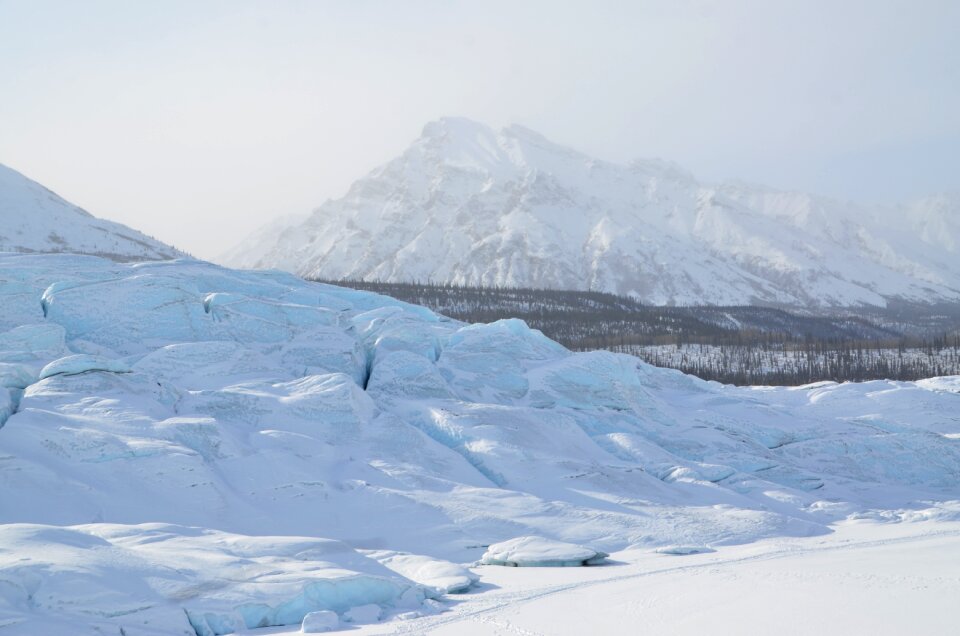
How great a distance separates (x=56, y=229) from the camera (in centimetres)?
15238

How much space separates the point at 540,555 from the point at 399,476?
9.47 m

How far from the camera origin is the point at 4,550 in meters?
22.5

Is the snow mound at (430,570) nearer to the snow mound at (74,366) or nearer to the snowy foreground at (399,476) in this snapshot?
the snowy foreground at (399,476)

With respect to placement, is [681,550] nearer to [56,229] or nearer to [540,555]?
[540,555]

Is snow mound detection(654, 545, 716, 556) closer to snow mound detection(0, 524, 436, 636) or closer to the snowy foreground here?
the snowy foreground

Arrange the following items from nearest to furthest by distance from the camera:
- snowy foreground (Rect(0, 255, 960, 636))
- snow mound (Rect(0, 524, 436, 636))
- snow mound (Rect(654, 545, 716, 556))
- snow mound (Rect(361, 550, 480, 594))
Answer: snow mound (Rect(0, 524, 436, 636))
snowy foreground (Rect(0, 255, 960, 636))
snow mound (Rect(361, 550, 480, 594))
snow mound (Rect(654, 545, 716, 556))

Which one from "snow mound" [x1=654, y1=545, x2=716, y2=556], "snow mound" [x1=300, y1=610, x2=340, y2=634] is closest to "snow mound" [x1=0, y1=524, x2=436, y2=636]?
"snow mound" [x1=300, y1=610, x2=340, y2=634]

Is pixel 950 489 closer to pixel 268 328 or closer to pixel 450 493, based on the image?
pixel 450 493

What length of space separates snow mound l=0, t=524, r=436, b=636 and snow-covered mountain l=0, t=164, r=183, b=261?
12046 cm

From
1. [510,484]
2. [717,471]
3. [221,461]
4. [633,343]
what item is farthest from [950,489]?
[633,343]

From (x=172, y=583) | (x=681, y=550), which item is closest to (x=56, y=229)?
(x=172, y=583)

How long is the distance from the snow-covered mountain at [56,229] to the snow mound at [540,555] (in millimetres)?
120114

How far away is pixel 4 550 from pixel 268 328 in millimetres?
28724

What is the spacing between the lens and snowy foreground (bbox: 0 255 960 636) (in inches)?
909
